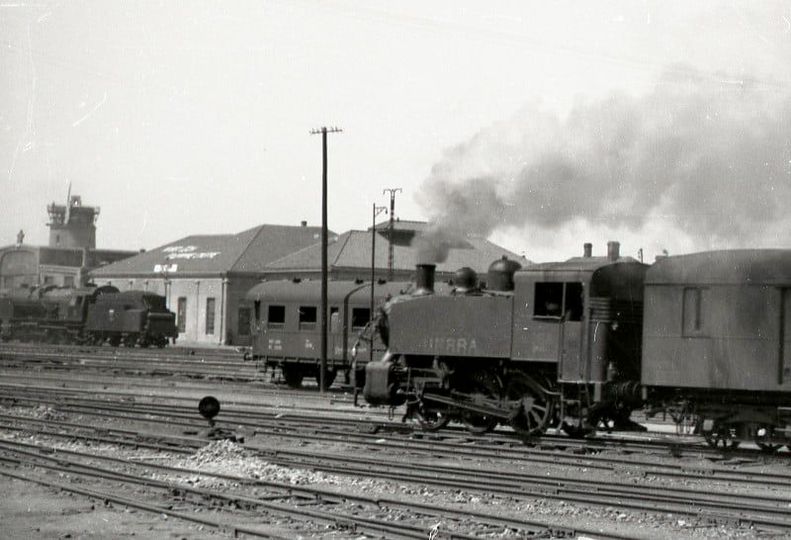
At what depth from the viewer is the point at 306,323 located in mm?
33812

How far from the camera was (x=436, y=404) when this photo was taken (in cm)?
2136

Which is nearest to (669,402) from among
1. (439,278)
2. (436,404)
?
(436,404)

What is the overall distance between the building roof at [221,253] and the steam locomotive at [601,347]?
160 ft

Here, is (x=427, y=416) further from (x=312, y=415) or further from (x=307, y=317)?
(x=307, y=317)

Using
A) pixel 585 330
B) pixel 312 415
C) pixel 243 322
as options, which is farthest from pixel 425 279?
pixel 243 322

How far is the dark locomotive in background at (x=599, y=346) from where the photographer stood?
16766 millimetres

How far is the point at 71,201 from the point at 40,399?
97.8m

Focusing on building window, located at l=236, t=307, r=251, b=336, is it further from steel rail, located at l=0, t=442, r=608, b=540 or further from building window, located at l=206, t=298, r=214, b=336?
steel rail, located at l=0, t=442, r=608, b=540

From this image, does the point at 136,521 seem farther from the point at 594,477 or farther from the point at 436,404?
the point at 436,404

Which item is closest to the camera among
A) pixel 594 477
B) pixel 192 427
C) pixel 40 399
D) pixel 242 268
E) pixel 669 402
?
pixel 594 477

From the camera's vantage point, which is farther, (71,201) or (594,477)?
(71,201)

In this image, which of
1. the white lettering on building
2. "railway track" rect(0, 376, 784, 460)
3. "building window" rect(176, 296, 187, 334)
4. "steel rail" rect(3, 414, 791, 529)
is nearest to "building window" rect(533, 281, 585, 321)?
"railway track" rect(0, 376, 784, 460)

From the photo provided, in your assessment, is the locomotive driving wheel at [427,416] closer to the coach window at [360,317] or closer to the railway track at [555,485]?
the railway track at [555,485]

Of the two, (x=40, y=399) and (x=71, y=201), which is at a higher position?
(x=71, y=201)
